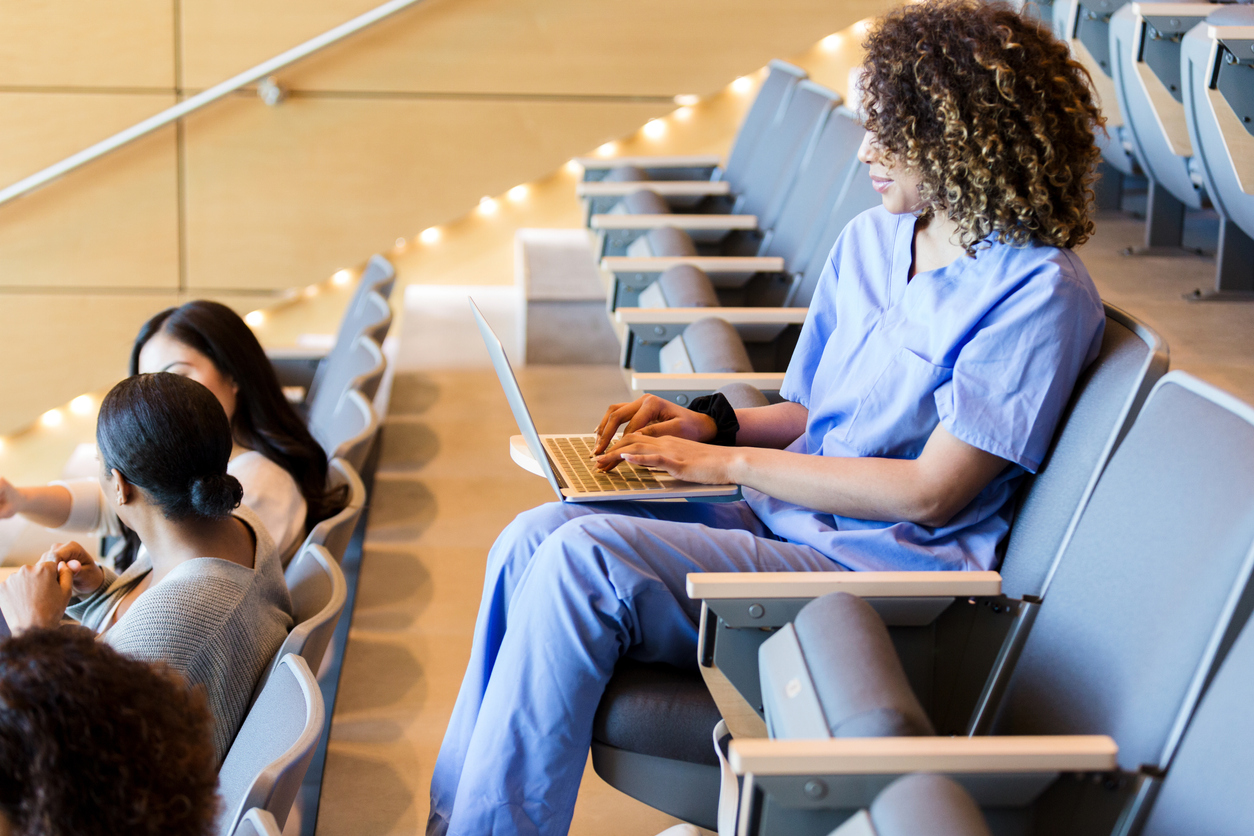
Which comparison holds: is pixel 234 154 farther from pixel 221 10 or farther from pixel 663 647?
pixel 663 647

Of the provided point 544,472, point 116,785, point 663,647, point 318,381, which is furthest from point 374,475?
point 116,785

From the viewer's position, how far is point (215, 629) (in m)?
1.09

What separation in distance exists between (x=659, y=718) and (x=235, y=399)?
3.33 feet

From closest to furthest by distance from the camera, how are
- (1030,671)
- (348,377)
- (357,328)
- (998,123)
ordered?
1. (1030,671)
2. (998,123)
3. (348,377)
4. (357,328)

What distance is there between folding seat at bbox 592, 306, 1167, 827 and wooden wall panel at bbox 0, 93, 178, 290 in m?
3.36

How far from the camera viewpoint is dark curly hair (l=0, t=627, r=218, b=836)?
2.08 ft

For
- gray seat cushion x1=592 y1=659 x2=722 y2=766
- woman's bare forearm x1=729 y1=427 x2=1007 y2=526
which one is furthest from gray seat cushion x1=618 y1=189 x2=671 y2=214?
gray seat cushion x1=592 y1=659 x2=722 y2=766

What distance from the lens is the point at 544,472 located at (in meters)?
1.25

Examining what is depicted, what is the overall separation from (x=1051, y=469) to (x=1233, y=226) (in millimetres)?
1944

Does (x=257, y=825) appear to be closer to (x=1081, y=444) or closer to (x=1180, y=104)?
(x=1081, y=444)

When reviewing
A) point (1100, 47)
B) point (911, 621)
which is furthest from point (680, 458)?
point (1100, 47)

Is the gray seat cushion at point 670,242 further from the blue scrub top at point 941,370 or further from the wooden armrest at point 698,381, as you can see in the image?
the blue scrub top at point 941,370

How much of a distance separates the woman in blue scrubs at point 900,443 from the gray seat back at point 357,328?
122cm

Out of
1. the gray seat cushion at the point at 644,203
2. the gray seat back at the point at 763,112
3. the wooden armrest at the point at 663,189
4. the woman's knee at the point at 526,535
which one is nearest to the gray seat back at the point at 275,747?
the woman's knee at the point at 526,535
